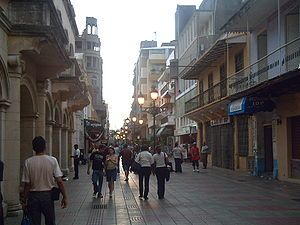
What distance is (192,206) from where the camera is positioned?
14133mm

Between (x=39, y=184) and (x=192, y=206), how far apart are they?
729 cm

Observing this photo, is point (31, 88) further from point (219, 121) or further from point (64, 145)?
point (219, 121)

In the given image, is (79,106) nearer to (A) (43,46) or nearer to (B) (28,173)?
(A) (43,46)

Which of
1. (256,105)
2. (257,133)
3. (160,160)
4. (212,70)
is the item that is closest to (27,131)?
(160,160)

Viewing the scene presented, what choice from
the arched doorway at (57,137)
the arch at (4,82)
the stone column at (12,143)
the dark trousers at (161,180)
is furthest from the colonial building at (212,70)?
the arch at (4,82)

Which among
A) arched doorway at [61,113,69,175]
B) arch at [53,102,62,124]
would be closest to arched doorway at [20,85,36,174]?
arch at [53,102,62,124]

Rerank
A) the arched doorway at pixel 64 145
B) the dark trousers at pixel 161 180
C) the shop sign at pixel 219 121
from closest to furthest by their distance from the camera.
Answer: the dark trousers at pixel 161 180 < the arched doorway at pixel 64 145 < the shop sign at pixel 219 121

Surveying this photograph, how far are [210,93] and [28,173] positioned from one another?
2755 centimetres

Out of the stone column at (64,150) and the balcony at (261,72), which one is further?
the stone column at (64,150)

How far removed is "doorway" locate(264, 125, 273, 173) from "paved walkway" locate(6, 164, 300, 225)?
4738 millimetres

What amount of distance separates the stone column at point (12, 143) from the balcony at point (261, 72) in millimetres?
8953

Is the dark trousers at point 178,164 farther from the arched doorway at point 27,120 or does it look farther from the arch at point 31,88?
the arched doorway at point 27,120

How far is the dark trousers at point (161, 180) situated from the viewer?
1628cm

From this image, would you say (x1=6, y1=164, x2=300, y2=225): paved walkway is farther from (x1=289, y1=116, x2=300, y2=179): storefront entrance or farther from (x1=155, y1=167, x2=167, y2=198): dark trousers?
(x1=289, y1=116, x2=300, y2=179): storefront entrance
